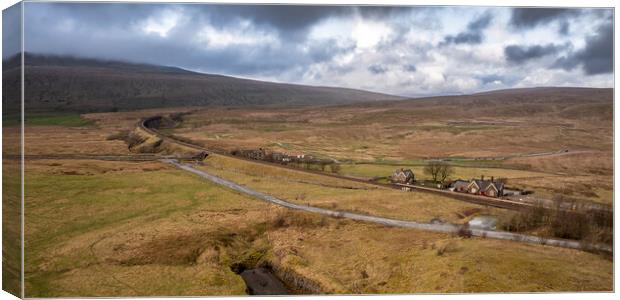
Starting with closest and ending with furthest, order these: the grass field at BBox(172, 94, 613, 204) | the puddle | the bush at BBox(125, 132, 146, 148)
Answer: the puddle, the grass field at BBox(172, 94, 613, 204), the bush at BBox(125, 132, 146, 148)

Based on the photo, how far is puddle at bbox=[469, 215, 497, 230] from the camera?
1459 cm

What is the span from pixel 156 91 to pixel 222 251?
58109mm

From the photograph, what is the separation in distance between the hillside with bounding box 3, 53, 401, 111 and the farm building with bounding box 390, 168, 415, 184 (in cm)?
944

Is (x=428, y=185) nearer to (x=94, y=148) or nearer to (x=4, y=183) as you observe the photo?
(x=4, y=183)

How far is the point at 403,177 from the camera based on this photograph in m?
22.0

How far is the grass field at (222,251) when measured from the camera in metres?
12.1

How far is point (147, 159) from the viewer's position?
22.3 m

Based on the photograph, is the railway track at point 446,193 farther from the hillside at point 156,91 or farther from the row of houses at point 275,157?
the hillside at point 156,91

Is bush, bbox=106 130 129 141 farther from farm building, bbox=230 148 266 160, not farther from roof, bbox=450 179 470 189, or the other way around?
roof, bbox=450 179 470 189

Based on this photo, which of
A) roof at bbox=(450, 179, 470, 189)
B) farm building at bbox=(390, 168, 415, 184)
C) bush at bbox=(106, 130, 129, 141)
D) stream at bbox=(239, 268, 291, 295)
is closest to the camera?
stream at bbox=(239, 268, 291, 295)

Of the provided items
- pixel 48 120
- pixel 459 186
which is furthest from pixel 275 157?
pixel 48 120

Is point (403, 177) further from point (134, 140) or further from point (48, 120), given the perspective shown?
point (48, 120)

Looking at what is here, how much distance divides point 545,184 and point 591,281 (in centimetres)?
914

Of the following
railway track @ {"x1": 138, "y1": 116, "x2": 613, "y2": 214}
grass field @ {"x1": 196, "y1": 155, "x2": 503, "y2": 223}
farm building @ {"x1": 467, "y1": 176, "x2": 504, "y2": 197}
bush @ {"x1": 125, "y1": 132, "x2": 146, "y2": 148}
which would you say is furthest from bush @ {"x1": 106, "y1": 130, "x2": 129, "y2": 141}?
farm building @ {"x1": 467, "y1": 176, "x2": 504, "y2": 197}
